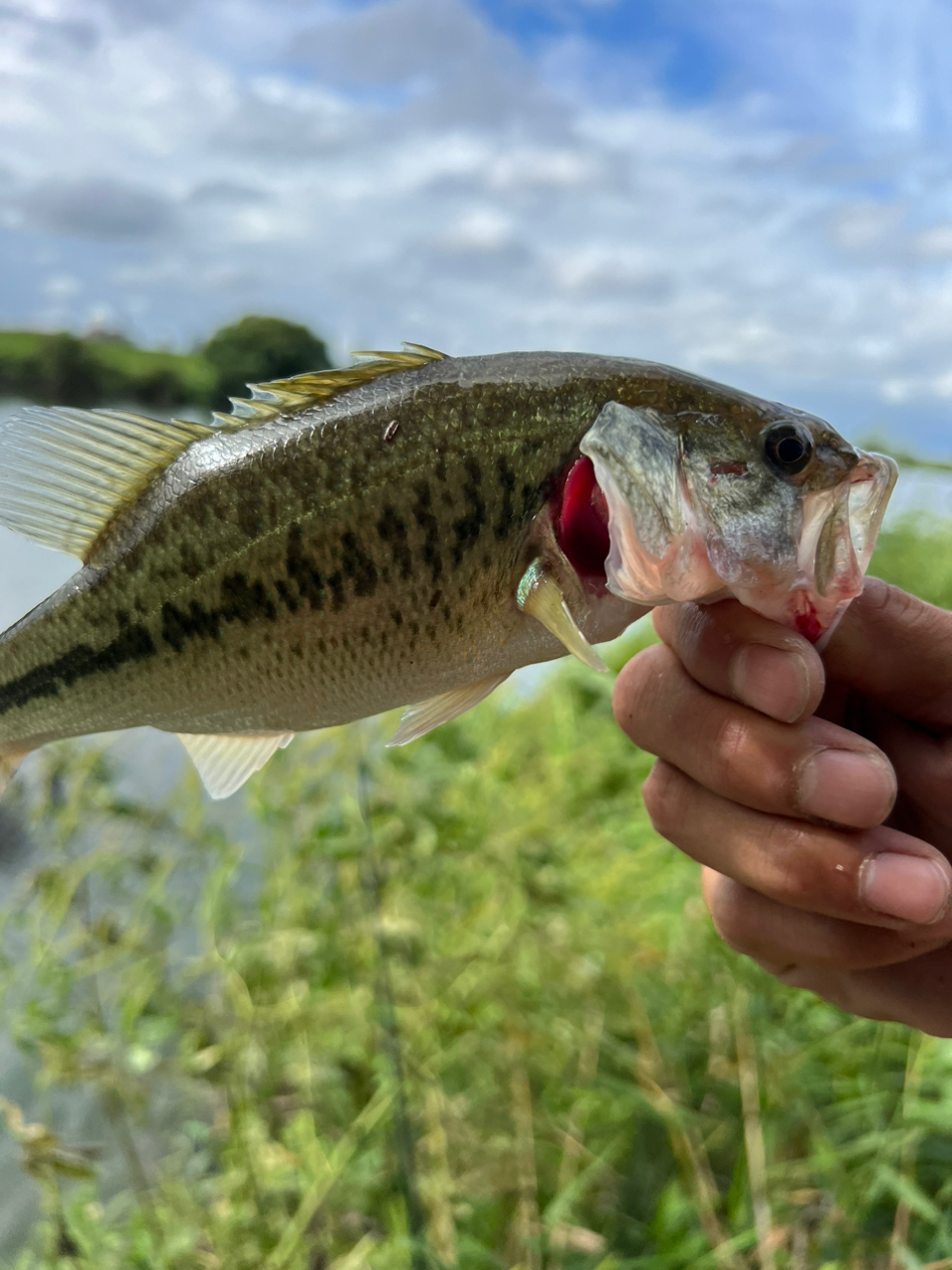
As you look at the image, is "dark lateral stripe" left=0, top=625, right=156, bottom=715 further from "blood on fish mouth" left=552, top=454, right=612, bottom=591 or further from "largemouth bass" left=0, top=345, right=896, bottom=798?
"blood on fish mouth" left=552, top=454, right=612, bottom=591

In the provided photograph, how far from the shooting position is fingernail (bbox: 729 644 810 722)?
118cm

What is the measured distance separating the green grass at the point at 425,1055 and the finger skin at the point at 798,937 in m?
0.84

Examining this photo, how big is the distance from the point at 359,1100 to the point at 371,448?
214 centimetres

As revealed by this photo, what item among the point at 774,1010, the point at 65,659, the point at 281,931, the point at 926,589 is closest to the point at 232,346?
the point at 281,931

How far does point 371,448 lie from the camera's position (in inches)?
43.9

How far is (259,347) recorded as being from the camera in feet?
9.58

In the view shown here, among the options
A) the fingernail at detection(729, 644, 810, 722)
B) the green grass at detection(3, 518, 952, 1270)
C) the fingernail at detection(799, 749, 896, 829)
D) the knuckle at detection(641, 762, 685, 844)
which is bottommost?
the green grass at detection(3, 518, 952, 1270)

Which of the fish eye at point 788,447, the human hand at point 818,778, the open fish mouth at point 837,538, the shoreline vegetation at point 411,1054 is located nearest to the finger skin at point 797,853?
the human hand at point 818,778

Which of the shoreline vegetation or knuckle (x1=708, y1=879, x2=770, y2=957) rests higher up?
knuckle (x1=708, y1=879, x2=770, y2=957)

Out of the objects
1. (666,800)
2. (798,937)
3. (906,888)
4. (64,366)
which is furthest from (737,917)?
(64,366)

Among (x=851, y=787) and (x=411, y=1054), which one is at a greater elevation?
(x=851, y=787)

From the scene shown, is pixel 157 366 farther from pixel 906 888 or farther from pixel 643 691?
pixel 906 888

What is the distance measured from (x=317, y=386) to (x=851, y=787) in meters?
0.89

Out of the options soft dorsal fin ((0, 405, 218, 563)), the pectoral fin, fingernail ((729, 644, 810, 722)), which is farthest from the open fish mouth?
soft dorsal fin ((0, 405, 218, 563))
